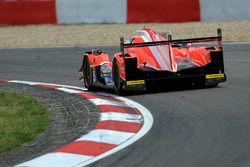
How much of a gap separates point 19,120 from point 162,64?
Result: 3.17m

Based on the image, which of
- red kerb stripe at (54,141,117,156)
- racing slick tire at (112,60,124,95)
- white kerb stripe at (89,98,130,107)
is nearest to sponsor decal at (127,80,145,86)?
racing slick tire at (112,60,124,95)

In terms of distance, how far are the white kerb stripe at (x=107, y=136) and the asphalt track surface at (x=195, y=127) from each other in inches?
9.4

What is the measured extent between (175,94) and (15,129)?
11.5 ft

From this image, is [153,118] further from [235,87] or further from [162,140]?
[235,87]

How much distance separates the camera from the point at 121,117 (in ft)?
29.0

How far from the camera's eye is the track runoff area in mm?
6612

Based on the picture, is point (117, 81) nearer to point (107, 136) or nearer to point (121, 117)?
point (121, 117)

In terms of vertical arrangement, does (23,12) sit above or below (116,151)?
above

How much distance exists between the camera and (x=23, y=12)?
1033 inches

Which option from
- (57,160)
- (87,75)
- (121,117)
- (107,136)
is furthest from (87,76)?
(57,160)

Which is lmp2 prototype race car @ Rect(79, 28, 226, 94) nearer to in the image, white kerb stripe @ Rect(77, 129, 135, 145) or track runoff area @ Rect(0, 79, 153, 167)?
track runoff area @ Rect(0, 79, 153, 167)

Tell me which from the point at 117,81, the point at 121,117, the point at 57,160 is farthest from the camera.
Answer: the point at 117,81

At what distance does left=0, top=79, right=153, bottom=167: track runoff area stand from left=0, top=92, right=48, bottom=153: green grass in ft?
2.12

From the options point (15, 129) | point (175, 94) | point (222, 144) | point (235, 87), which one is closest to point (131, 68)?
point (175, 94)
